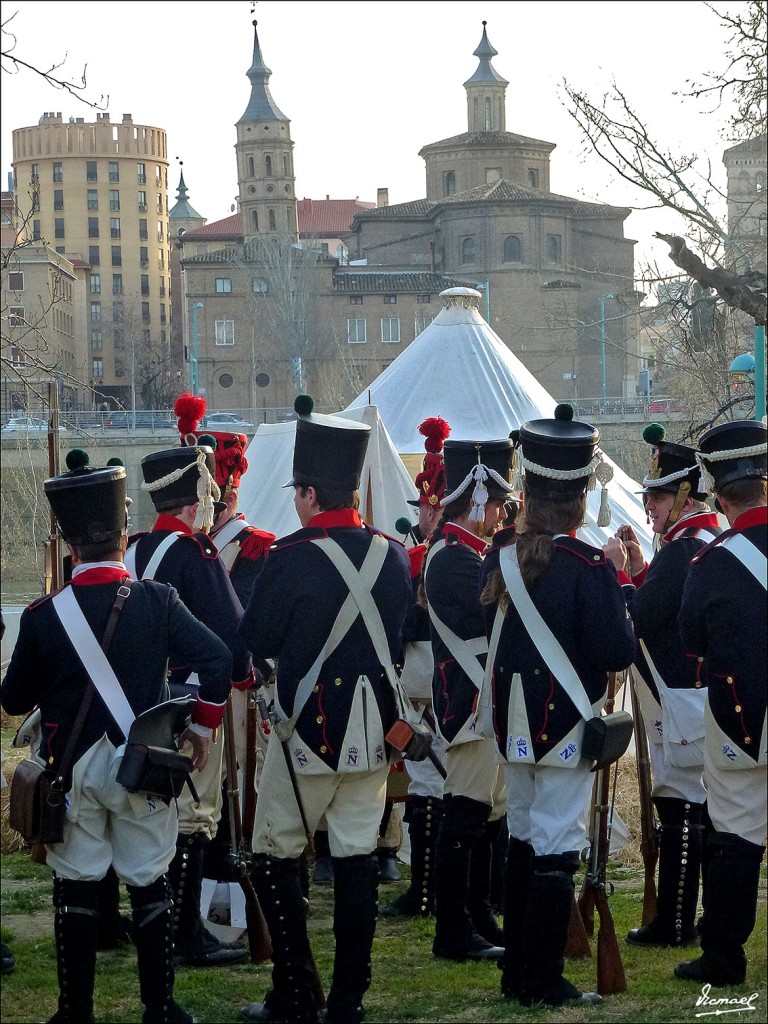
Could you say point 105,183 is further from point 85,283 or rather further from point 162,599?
point 162,599

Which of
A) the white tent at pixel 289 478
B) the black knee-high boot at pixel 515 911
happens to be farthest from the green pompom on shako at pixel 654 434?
the white tent at pixel 289 478

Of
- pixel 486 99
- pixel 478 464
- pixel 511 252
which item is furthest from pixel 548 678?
pixel 486 99

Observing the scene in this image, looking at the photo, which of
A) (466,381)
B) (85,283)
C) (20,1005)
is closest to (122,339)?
(85,283)

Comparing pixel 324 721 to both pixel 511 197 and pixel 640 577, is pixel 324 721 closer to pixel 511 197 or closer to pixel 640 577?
pixel 640 577

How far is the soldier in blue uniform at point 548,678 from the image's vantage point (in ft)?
15.3

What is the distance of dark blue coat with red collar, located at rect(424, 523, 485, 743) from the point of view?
5414mm

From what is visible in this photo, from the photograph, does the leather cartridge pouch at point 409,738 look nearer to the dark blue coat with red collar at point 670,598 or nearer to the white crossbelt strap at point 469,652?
the white crossbelt strap at point 469,652

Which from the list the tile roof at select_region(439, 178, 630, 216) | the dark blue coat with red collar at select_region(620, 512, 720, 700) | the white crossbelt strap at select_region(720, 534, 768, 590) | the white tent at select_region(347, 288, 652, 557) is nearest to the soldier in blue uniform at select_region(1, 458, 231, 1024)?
the white crossbelt strap at select_region(720, 534, 768, 590)

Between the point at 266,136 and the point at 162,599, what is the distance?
93.0 metres

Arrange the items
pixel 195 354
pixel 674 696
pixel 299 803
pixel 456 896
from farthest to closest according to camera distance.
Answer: pixel 195 354
pixel 674 696
pixel 456 896
pixel 299 803

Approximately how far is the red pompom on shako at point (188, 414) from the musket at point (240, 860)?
45.1 inches

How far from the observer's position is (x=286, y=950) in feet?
15.4

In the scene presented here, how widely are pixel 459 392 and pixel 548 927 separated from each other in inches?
250

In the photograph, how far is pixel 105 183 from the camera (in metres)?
64.4
